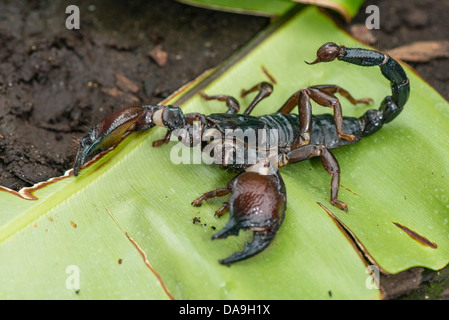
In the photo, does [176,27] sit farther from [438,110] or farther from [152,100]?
[438,110]

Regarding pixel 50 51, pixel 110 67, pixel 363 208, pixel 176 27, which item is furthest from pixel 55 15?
pixel 363 208

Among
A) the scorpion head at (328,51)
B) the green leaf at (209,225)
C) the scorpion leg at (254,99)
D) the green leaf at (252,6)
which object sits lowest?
the green leaf at (209,225)

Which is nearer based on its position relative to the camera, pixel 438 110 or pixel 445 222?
pixel 445 222

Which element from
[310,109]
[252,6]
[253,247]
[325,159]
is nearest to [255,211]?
[253,247]

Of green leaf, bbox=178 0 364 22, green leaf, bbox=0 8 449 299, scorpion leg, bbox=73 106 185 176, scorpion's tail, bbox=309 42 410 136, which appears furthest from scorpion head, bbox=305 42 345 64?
green leaf, bbox=178 0 364 22

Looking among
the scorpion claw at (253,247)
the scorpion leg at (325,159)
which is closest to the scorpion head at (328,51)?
the scorpion leg at (325,159)

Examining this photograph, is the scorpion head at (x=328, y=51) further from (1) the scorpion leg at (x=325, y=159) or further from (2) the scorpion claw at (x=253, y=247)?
(2) the scorpion claw at (x=253, y=247)

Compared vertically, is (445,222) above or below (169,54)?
below
